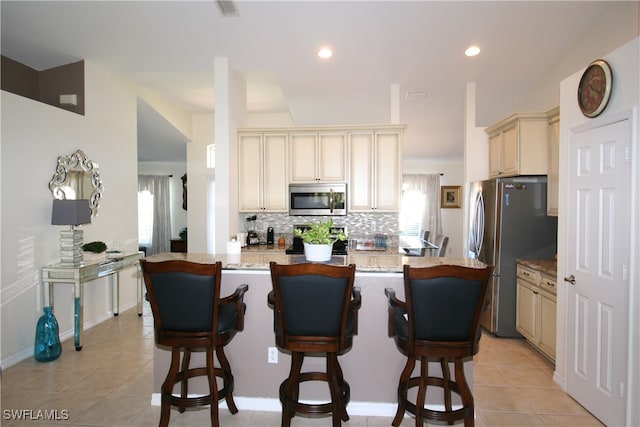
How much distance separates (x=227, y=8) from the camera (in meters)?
2.94

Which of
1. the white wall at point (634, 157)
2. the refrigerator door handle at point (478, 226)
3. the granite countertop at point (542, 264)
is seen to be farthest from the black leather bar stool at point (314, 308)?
the refrigerator door handle at point (478, 226)

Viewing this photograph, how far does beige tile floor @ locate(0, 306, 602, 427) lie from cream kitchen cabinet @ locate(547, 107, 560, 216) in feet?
5.01

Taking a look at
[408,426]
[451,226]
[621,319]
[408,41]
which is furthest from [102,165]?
[451,226]

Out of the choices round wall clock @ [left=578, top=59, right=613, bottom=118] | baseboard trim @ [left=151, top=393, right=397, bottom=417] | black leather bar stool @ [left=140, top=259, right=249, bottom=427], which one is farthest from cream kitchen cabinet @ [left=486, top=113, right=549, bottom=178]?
black leather bar stool @ [left=140, top=259, right=249, bottom=427]

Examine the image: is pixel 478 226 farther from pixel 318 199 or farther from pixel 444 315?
pixel 444 315

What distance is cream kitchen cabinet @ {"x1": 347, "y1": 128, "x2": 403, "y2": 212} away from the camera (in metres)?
4.51

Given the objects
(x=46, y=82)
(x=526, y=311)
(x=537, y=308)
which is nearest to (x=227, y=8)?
(x=46, y=82)

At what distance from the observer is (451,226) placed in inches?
325

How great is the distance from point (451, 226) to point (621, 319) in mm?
6335

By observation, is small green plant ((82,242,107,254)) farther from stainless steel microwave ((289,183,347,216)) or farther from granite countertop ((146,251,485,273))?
stainless steel microwave ((289,183,347,216))

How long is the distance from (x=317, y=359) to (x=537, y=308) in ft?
7.75

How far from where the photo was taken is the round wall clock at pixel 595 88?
2.19m

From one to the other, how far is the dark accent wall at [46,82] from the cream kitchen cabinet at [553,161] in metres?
5.24

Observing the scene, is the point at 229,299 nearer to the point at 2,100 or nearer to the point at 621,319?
the point at 621,319
